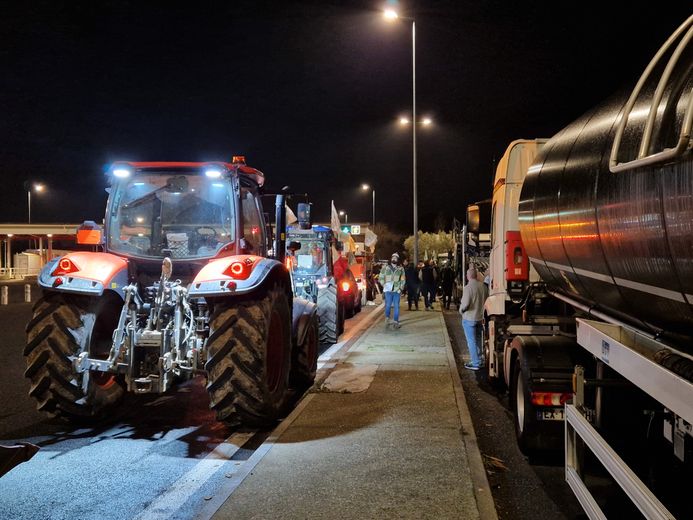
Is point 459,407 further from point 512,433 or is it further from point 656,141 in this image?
point 656,141

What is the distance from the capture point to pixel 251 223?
740 cm

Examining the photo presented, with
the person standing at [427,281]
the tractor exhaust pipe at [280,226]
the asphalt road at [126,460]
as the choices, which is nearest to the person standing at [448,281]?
the person standing at [427,281]

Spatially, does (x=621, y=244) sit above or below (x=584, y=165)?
below

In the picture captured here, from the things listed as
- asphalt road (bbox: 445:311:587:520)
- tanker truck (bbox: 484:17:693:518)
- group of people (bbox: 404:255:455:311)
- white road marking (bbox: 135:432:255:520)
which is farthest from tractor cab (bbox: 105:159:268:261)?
group of people (bbox: 404:255:455:311)

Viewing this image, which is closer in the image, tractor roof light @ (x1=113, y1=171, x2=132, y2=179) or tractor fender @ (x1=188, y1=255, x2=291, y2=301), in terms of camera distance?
tractor fender @ (x1=188, y1=255, x2=291, y2=301)

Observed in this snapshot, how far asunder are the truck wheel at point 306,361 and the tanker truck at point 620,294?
108 inches

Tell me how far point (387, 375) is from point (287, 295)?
2534 millimetres

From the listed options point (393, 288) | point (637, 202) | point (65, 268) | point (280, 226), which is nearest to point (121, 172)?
point (65, 268)

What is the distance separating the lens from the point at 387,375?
8.94m

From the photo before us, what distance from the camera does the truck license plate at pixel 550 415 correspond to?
18.0 feet

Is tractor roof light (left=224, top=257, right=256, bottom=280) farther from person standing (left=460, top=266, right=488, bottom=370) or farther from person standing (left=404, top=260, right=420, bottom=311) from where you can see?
person standing (left=404, top=260, right=420, bottom=311)

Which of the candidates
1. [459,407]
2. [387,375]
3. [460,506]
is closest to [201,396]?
[387,375]

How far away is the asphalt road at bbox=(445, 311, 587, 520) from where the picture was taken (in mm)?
4574

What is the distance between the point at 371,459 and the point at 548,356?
1865 millimetres
